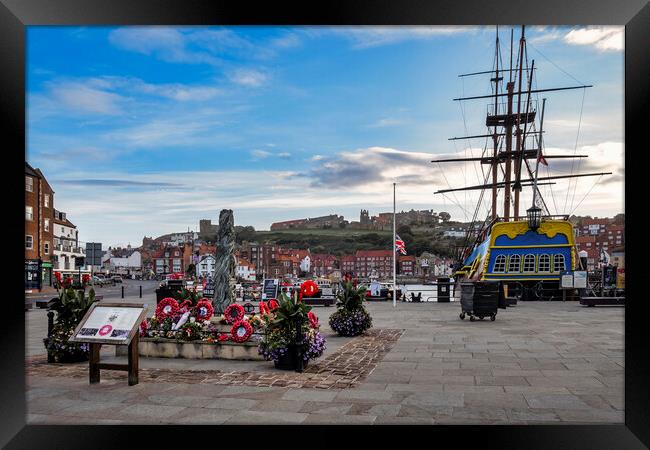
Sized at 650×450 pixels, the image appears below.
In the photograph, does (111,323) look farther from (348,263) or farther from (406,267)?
(406,267)

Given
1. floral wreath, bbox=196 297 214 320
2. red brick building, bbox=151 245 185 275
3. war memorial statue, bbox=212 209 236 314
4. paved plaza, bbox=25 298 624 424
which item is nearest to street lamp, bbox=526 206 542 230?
paved plaza, bbox=25 298 624 424

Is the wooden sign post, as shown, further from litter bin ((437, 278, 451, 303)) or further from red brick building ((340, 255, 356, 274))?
red brick building ((340, 255, 356, 274))

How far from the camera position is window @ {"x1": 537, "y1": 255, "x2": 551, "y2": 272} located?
36.5 meters

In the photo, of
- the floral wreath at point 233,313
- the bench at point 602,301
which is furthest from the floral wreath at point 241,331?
the bench at point 602,301

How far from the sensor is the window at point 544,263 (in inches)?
1438

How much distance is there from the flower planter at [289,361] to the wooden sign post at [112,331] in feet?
7.79

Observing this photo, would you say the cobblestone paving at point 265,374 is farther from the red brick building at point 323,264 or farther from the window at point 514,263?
the red brick building at point 323,264

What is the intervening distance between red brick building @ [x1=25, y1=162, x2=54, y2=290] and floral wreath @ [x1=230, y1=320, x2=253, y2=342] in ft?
109

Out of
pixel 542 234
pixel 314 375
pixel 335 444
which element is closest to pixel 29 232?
pixel 542 234

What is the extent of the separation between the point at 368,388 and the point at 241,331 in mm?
3503
